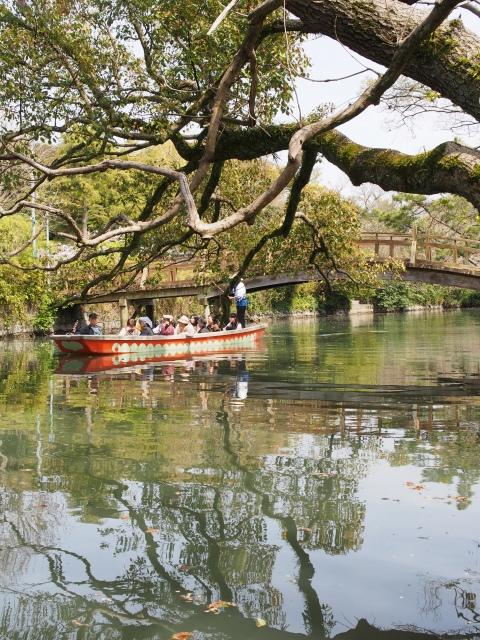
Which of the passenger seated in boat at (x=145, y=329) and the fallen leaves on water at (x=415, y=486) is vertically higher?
the passenger seated in boat at (x=145, y=329)

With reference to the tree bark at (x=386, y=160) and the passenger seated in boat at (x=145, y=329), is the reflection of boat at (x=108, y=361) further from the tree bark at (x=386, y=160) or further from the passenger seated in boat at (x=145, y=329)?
the tree bark at (x=386, y=160)

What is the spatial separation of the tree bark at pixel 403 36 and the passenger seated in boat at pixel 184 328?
1661 cm

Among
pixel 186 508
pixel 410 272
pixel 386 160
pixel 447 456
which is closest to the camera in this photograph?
pixel 186 508

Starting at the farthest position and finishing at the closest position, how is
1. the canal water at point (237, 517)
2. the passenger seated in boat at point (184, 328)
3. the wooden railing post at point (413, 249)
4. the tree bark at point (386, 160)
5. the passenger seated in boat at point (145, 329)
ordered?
the wooden railing post at point (413, 249)
the passenger seated in boat at point (145, 329)
the passenger seated in boat at point (184, 328)
the tree bark at point (386, 160)
the canal water at point (237, 517)

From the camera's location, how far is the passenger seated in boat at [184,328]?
75.6ft

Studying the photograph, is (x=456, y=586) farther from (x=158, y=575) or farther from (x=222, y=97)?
(x=222, y=97)

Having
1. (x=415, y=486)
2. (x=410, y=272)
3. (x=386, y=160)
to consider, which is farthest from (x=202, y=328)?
(x=415, y=486)

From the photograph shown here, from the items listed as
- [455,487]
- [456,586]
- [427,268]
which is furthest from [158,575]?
[427,268]

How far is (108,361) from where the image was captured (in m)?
21.3

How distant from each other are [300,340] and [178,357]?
8657 millimetres

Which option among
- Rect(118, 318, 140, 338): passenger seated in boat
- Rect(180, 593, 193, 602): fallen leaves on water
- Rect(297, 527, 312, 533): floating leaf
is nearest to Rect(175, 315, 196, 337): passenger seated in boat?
Rect(118, 318, 140, 338): passenger seated in boat

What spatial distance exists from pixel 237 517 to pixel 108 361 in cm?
1584

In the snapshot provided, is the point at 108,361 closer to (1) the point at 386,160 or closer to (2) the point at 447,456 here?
(2) the point at 447,456

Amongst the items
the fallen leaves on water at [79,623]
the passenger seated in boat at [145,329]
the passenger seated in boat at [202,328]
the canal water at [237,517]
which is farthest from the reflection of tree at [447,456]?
the passenger seated in boat at [202,328]
